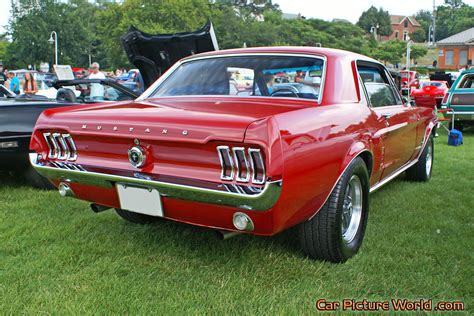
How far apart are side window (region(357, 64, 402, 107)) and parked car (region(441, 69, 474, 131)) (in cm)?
612

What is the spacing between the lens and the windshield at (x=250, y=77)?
3383mm

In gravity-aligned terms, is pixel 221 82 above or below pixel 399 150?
above

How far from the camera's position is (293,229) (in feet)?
12.2

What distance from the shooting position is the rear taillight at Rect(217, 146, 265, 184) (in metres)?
2.36

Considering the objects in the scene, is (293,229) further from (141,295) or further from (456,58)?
(456,58)

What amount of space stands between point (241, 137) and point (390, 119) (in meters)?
2.05

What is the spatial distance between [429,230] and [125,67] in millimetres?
53312

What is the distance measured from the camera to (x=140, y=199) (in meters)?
2.79

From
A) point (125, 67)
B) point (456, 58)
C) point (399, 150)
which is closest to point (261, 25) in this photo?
point (125, 67)

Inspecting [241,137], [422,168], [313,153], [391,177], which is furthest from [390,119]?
[241,137]

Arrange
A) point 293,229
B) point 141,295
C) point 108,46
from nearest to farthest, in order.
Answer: point 141,295 < point 293,229 < point 108,46

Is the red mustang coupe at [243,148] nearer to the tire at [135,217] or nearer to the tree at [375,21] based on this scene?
the tire at [135,217]

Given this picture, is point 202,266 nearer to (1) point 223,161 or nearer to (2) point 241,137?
(1) point 223,161

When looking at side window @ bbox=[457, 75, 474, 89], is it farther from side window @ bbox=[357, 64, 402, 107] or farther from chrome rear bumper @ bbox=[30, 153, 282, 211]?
chrome rear bumper @ bbox=[30, 153, 282, 211]
